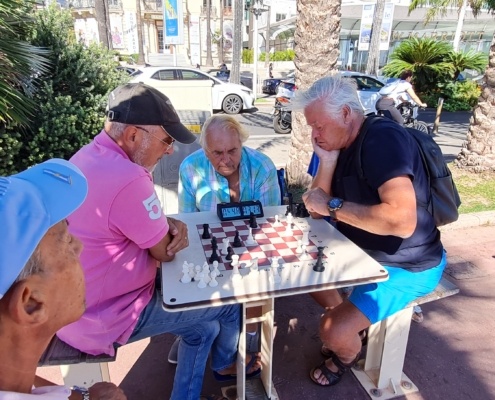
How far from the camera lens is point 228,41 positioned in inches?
1606

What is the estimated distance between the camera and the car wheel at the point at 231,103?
13.5 m

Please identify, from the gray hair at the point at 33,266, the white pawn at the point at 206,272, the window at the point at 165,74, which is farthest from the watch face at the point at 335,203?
the window at the point at 165,74

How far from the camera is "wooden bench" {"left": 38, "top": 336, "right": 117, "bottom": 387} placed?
5.68ft

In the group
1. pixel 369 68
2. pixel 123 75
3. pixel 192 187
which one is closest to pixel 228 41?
pixel 369 68

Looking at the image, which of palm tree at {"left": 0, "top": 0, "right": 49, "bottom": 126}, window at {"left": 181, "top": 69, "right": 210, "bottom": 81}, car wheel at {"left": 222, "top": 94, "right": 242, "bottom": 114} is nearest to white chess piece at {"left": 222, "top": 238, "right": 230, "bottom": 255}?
palm tree at {"left": 0, "top": 0, "right": 49, "bottom": 126}

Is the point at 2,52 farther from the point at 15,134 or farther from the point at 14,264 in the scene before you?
the point at 14,264

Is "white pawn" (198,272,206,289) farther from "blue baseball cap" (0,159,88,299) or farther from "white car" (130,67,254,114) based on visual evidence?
"white car" (130,67,254,114)

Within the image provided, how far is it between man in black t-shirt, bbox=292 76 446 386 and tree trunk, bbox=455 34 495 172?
4308mm

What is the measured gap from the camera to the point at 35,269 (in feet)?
3.16

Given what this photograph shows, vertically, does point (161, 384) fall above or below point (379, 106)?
below

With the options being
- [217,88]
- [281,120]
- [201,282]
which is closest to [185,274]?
[201,282]

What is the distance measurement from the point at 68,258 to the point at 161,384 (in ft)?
5.56

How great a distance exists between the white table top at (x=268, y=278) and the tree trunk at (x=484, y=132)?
474 centimetres

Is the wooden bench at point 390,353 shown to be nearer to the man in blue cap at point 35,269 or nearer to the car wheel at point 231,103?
the man in blue cap at point 35,269
